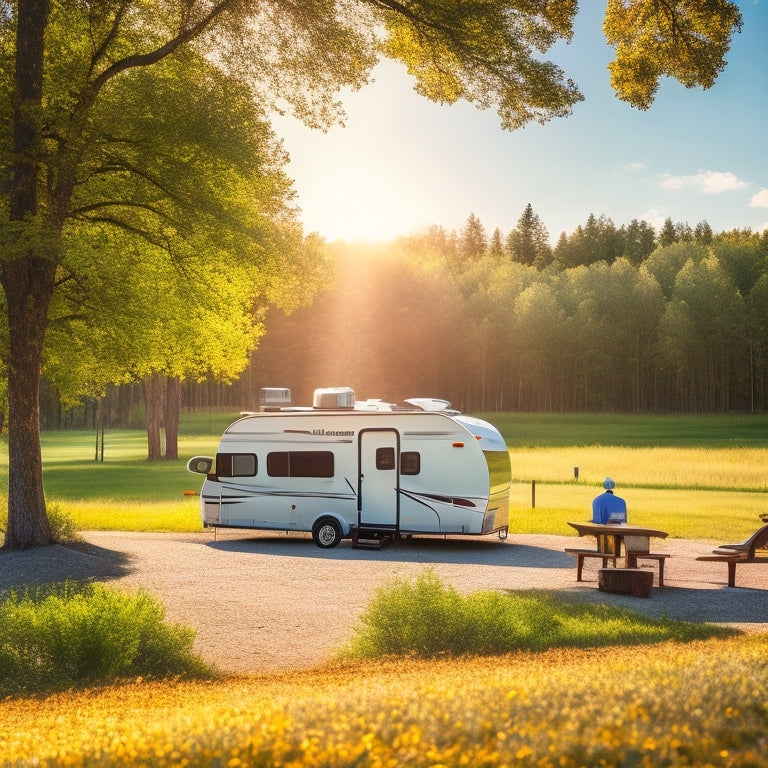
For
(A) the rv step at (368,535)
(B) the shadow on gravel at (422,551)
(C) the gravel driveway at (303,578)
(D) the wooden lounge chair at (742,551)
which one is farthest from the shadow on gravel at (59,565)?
(D) the wooden lounge chair at (742,551)

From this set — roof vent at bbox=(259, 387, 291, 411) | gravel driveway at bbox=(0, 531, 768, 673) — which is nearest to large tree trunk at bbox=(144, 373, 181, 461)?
gravel driveway at bbox=(0, 531, 768, 673)

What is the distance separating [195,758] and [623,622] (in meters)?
6.58

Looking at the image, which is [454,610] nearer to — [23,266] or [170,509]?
[23,266]

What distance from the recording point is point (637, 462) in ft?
118

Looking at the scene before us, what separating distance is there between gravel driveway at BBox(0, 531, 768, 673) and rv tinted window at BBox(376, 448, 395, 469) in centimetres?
156

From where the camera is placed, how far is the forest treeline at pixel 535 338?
6894 centimetres

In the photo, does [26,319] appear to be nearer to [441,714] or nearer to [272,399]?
[272,399]

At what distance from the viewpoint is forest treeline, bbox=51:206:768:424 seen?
226 ft

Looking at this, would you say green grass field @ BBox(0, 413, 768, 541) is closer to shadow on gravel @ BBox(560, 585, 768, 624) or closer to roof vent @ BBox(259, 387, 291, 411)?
roof vent @ BBox(259, 387, 291, 411)

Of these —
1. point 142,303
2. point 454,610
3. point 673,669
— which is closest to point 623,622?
point 454,610

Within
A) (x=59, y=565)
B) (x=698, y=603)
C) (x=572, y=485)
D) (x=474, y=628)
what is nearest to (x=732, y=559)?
(x=698, y=603)

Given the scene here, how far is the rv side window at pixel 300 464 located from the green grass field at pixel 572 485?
345 centimetres

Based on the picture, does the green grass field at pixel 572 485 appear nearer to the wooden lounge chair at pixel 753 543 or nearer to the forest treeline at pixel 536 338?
the wooden lounge chair at pixel 753 543

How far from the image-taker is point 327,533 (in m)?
16.6
